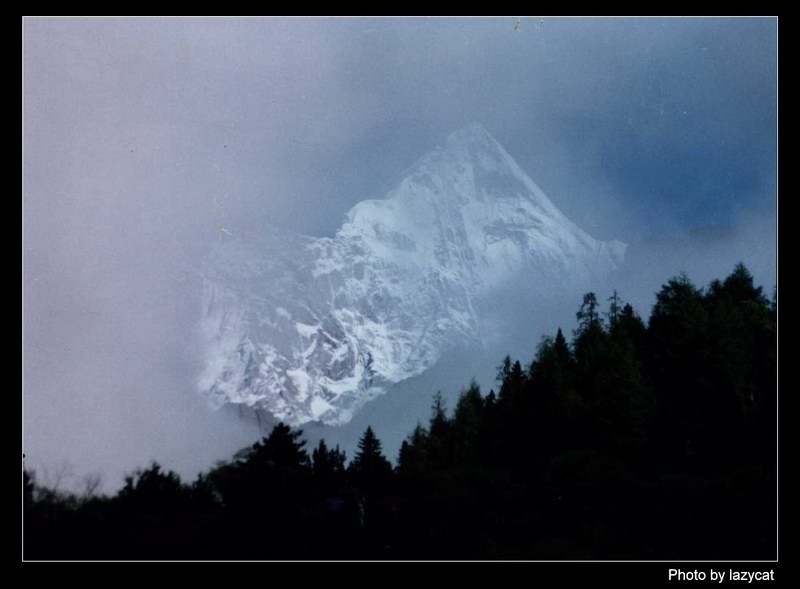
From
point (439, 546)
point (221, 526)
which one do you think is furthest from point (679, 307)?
point (221, 526)

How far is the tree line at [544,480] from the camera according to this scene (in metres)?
38.2

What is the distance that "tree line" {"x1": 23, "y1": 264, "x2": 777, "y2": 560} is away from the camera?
3825cm

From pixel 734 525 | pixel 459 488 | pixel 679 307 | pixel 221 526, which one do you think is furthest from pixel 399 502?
pixel 679 307

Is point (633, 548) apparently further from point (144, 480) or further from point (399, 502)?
point (144, 480)

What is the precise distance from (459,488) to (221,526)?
17494 mm

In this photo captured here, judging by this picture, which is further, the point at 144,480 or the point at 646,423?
the point at 646,423

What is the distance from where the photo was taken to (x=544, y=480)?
172 feet

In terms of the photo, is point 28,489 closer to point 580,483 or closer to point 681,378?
point 580,483

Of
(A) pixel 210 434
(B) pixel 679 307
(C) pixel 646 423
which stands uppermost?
(B) pixel 679 307

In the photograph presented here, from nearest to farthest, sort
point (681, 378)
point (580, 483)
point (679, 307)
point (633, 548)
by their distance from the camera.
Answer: point (633, 548)
point (580, 483)
point (681, 378)
point (679, 307)

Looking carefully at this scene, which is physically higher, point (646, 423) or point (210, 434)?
point (646, 423)

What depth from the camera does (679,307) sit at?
6575 cm

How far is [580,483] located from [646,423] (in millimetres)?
10727
